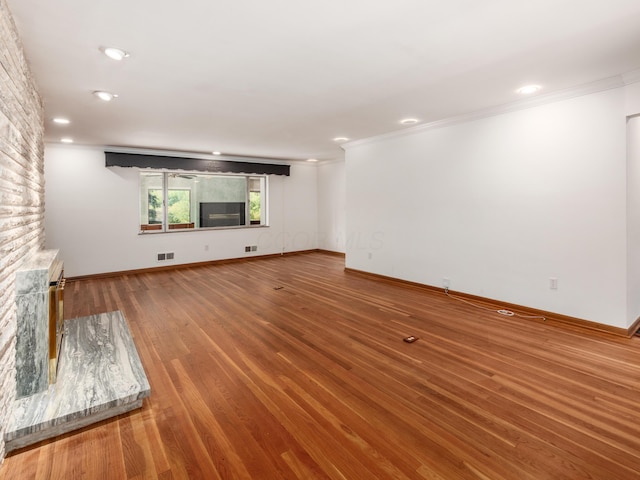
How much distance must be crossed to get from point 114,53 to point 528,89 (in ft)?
12.7

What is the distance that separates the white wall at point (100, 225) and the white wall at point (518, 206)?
4.33 meters

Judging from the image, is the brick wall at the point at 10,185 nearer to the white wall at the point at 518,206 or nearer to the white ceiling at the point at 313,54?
the white ceiling at the point at 313,54

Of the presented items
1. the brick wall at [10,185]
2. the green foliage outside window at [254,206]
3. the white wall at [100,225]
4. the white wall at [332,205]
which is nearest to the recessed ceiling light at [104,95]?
the brick wall at [10,185]

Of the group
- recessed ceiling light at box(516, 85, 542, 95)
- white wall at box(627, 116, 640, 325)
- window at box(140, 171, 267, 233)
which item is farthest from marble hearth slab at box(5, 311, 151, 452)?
window at box(140, 171, 267, 233)

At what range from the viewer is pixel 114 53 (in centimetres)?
250

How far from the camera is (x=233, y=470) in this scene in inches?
64.8

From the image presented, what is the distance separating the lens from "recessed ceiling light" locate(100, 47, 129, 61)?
246 centimetres

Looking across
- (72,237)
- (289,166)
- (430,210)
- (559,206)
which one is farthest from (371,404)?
(289,166)

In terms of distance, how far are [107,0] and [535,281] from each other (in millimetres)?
4652

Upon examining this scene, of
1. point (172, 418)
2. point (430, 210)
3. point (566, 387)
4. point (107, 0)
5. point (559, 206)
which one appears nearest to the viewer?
point (107, 0)

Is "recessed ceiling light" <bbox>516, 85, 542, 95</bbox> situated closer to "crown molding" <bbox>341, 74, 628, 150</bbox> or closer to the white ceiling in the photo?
the white ceiling

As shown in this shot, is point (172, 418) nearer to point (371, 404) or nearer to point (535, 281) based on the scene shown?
point (371, 404)

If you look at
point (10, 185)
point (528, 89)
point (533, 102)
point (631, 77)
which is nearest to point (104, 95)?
point (10, 185)

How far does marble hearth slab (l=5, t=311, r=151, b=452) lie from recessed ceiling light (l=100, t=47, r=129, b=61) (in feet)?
7.83
